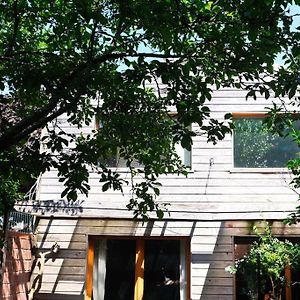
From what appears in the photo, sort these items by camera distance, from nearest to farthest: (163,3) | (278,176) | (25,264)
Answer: (163,3)
(25,264)
(278,176)

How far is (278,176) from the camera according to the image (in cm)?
764

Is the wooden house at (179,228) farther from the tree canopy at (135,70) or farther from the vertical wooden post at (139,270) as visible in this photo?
the tree canopy at (135,70)

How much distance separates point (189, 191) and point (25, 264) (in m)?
2.71

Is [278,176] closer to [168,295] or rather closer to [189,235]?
[189,235]

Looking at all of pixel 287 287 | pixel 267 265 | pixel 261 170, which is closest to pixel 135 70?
pixel 267 265

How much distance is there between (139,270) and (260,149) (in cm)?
271

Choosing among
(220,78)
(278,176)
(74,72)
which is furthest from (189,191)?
(74,72)

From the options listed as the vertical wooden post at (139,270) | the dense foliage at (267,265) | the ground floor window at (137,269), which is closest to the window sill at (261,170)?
the dense foliage at (267,265)

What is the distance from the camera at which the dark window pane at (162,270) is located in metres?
7.50

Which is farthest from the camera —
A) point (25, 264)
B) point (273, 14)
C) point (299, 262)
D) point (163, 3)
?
point (25, 264)

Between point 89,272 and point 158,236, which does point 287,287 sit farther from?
point 89,272

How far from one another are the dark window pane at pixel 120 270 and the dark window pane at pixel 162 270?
0.77 feet

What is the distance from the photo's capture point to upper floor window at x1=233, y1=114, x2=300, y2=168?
25.6 feet

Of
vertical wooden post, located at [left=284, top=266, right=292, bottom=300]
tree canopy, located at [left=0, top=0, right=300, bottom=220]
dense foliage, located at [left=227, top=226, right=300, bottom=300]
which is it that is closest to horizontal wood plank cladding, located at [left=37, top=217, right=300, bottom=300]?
dense foliage, located at [left=227, top=226, right=300, bottom=300]
